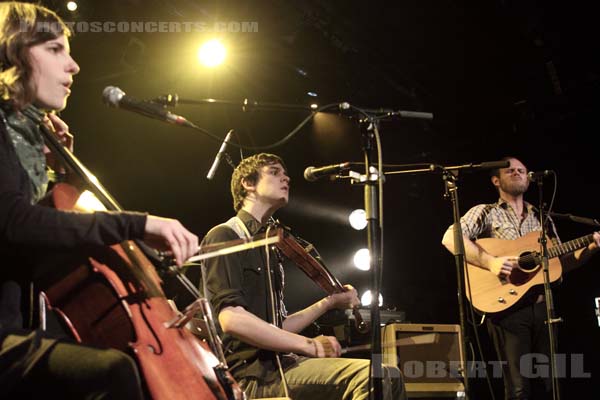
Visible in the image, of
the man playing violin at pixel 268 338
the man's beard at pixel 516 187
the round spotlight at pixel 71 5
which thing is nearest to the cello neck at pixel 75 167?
the man playing violin at pixel 268 338

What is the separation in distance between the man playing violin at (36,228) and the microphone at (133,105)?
16cm

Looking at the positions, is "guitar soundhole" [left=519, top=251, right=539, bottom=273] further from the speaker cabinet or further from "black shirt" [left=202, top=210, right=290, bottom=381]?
"black shirt" [left=202, top=210, right=290, bottom=381]

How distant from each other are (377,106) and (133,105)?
5121 mm

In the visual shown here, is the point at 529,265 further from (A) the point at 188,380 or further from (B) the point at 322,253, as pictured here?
(A) the point at 188,380

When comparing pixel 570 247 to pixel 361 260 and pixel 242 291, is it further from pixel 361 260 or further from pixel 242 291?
pixel 242 291

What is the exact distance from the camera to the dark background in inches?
222

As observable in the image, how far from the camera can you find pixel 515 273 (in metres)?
5.19

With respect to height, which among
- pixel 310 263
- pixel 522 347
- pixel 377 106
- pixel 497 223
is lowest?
pixel 522 347

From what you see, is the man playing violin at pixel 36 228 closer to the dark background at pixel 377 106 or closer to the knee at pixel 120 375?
the knee at pixel 120 375

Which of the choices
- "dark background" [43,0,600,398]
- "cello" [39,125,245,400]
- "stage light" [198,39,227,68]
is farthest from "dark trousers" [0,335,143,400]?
"stage light" [198,39,227,68]

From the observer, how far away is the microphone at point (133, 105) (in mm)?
2162

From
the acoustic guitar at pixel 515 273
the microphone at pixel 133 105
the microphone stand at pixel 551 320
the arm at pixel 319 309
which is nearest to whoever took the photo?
the microphone at pixel 133 105

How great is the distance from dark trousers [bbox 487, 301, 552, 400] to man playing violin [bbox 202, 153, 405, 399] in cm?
181

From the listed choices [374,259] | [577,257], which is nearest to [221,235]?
[374,259]
